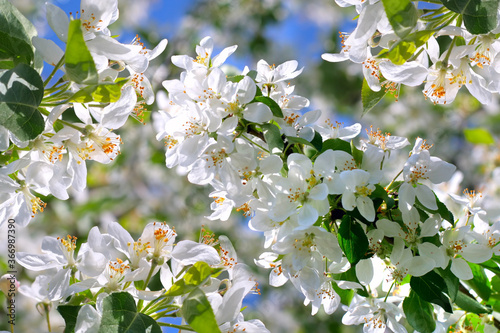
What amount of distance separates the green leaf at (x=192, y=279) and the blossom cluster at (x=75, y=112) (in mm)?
299

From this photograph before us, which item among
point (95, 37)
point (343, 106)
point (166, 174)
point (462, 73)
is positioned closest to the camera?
point (95, 37)

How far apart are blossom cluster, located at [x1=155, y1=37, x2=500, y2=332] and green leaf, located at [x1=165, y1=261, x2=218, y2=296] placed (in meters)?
0.15

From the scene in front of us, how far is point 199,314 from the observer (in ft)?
2.66

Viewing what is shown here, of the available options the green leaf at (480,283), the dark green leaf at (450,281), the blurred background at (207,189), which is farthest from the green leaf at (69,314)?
the blurred background at (207,189)

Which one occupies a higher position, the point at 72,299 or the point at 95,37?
the point at 95,37

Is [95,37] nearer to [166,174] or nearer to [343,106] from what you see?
[166,174]

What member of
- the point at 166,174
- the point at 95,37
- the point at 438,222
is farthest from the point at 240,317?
the point at 166,174

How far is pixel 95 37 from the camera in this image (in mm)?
897

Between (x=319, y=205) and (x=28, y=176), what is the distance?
55cm

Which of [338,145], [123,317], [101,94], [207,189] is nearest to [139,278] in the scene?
[123,317]

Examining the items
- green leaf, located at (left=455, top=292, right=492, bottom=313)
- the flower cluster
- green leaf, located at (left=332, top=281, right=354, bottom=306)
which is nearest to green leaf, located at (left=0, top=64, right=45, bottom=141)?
the flower cluster

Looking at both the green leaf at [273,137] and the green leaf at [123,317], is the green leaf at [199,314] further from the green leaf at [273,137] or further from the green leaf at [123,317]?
the green leaf at [273,137]

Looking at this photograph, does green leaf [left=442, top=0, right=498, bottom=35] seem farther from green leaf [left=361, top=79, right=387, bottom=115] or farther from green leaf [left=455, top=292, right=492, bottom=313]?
green leaf [left=455, top=292, right=492, bottom=313]

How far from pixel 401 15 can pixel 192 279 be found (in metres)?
0.57
